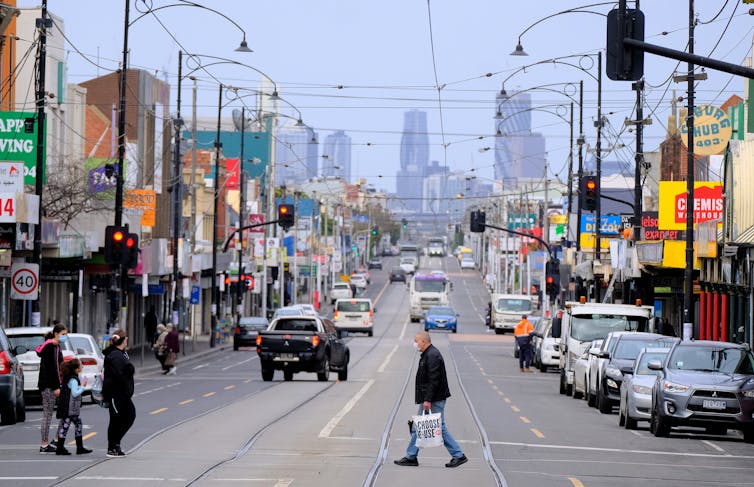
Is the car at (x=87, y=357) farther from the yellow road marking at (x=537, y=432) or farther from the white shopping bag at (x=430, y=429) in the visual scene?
the white shopping bag at (x=430, y=429)

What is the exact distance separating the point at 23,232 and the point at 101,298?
2385 centimetres

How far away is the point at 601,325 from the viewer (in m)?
39.9

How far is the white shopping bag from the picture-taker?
58.8ft

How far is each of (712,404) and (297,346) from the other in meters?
16.8

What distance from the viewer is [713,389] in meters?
24.9

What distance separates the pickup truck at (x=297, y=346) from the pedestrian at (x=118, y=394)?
19.2 metres

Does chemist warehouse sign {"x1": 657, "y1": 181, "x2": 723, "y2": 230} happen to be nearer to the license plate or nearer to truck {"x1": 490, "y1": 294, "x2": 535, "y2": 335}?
the license plate

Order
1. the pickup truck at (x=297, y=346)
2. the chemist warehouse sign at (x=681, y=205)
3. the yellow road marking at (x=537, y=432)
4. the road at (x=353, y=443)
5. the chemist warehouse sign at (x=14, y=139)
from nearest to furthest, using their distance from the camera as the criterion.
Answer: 1. the road at (x=353, y=443)
2. the yellow road marking at (x=537, y=432)
3. the pickup truck at (x=297, y=346)
4. the chemist warehouse sign at (x=14, y=139)
5. the chemist warehouse sign at (x=681, y=205)

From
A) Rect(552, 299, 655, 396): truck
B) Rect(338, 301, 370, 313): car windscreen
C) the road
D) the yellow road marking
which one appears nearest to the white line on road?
the road

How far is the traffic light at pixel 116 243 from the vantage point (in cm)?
4288

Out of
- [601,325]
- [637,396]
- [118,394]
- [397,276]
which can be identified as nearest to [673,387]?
[637,396]

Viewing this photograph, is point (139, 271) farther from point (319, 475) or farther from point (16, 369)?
point (319, 475)

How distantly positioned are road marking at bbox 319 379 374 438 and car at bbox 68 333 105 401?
5.36m

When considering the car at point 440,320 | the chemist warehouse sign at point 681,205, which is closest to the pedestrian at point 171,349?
the chemist warehouse sign at point 681,205
